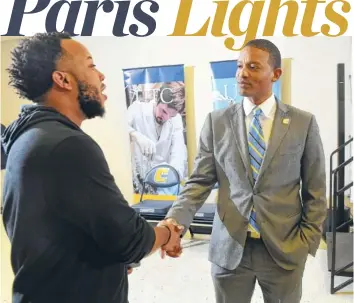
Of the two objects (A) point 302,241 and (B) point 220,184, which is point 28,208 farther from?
(A) point 302,241

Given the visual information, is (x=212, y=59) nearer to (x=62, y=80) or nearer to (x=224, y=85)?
(x=224, y=85)

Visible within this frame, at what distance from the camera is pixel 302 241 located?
1.52 meters

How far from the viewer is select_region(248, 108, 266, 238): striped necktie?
150 cm

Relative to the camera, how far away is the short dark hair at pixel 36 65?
48.3 inches

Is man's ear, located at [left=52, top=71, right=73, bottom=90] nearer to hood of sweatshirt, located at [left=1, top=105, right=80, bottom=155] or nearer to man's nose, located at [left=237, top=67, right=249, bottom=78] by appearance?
hood of sweatshirt, located at [left=1, top=105, right=80, bottom=155]

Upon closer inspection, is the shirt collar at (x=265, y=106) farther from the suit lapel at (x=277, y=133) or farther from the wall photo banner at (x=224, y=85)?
the wall photo banner at (x=224, y=85)

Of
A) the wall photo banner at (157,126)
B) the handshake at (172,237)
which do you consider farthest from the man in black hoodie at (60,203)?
the wall photo banner at (157,126)

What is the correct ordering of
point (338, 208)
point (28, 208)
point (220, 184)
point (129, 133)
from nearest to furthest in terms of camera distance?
point (28, 208), point (220, 184), point (129, 133), point (338, 208)

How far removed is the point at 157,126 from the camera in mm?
2072

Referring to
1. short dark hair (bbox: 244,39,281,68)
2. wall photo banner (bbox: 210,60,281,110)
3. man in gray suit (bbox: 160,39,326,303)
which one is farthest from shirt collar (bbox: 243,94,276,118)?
wall photo banner (bbox: 210,60,281,110)

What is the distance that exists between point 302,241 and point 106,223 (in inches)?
31.6

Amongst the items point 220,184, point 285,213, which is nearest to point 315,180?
point 285,213

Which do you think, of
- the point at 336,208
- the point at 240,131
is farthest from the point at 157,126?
the point at 336,208

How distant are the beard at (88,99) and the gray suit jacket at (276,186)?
0.48 metres
